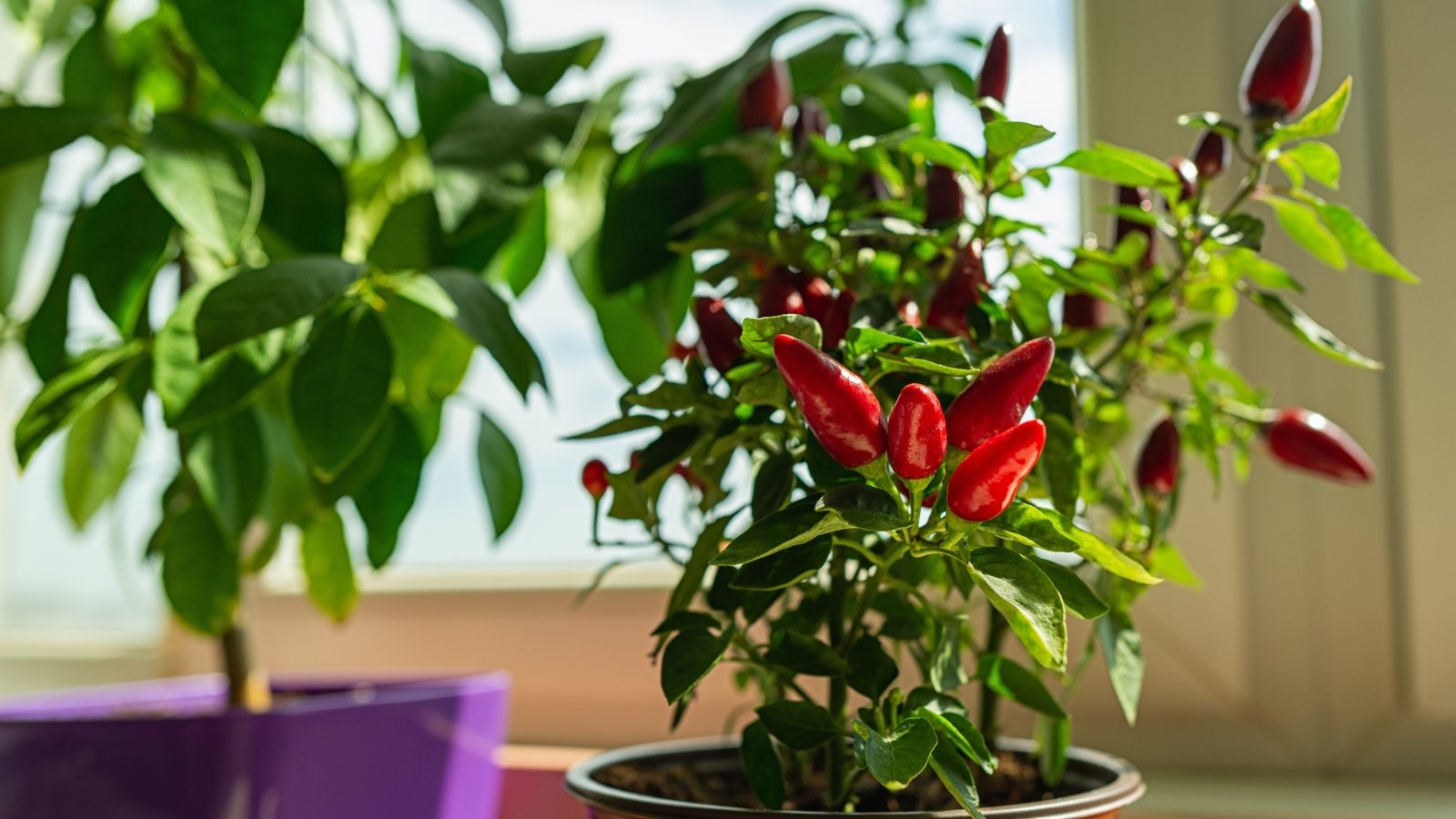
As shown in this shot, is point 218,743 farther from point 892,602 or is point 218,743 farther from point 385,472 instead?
point 892,602

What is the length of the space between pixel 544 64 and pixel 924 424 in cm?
45

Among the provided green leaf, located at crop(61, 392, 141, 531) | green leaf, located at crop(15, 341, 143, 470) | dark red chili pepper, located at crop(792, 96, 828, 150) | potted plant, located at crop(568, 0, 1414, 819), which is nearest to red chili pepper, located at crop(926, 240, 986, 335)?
potted plant, located at crop(568, 0, 1414, 819)

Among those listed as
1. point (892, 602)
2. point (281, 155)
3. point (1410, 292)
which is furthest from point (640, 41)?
point (892, 602)

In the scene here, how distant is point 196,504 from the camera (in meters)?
0.73

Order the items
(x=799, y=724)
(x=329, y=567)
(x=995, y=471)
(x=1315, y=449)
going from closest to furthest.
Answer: (x=995, y=471), (x=799, y=724), (x=1315, y=449), (x=329, y=567)

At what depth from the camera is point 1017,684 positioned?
19.5 inches

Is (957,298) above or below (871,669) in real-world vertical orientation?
above

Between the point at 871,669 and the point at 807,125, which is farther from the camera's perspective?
the point at 807,125

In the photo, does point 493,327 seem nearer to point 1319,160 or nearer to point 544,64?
point 544,64

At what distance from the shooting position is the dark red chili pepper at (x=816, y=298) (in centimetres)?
48

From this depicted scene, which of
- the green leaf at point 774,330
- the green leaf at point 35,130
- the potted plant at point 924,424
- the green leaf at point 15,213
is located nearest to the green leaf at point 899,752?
the potted plant at point 924,424

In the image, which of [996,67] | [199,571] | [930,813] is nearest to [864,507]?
[930,813]

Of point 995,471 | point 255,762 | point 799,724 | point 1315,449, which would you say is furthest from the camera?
point 255,762

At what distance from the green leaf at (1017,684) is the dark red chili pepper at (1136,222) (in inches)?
7.3
